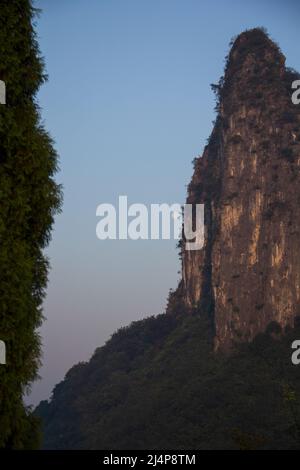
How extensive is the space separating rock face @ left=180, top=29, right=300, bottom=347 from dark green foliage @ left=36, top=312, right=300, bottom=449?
426 cm

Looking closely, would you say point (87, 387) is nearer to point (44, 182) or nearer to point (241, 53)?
point (241, 53)

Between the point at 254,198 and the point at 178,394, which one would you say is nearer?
the point at 254,198

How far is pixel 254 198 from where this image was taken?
9725 centimetres

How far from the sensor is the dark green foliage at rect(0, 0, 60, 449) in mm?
11727

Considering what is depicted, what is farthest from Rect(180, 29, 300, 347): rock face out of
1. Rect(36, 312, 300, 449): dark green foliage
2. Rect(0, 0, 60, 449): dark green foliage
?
Rect(0, 0, 60, 449): dark green foliage

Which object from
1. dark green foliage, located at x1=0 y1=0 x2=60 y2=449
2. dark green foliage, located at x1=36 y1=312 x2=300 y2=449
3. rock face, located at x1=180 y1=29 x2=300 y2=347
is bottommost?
dark green foliage, located at x1=36 y1=312 x2=300 y2=449

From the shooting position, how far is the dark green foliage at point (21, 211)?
Answer: 11.7 metres

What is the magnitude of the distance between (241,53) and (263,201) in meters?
25.1

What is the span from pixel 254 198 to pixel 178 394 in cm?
2871

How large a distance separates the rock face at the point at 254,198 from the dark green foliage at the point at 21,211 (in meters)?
80.3

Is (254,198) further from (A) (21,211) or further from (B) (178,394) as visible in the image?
(A) (21,211)

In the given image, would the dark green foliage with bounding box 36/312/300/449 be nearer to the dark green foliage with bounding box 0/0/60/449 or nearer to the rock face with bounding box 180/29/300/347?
the rock face with bounding box 180/29/300/347

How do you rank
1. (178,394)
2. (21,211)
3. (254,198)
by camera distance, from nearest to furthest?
(21,211) < (254,198) < (178,394)

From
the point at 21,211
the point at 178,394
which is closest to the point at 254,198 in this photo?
the point at 178,394
